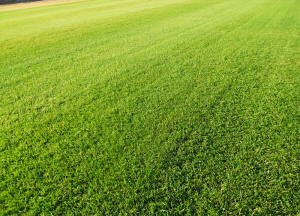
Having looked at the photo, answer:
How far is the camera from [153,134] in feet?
9.20

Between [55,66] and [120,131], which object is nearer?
[120,131]

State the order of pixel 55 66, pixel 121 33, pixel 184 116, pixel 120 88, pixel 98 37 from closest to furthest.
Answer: pixel 184 116, pixel 120 88, pixel 55 66, pixel 98 37, pixel 121 33

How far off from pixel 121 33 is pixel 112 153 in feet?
26.3

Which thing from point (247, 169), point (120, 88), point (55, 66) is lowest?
point (247, 169)

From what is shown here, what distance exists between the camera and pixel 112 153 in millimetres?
2500

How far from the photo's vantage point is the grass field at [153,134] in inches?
77.5

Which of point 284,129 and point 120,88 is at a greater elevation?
point 120,88

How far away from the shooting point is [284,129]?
2809mm

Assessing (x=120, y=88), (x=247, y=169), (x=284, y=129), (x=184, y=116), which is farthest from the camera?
(x=120, y=88)

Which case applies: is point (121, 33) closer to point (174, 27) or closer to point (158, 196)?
point (174, 27)

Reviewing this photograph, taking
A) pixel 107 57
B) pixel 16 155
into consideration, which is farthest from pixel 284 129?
pixel 107 57

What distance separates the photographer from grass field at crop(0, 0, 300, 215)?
197 centimetres

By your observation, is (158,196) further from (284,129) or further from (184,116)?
(284,129)

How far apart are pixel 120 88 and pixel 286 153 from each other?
10.3 ft
